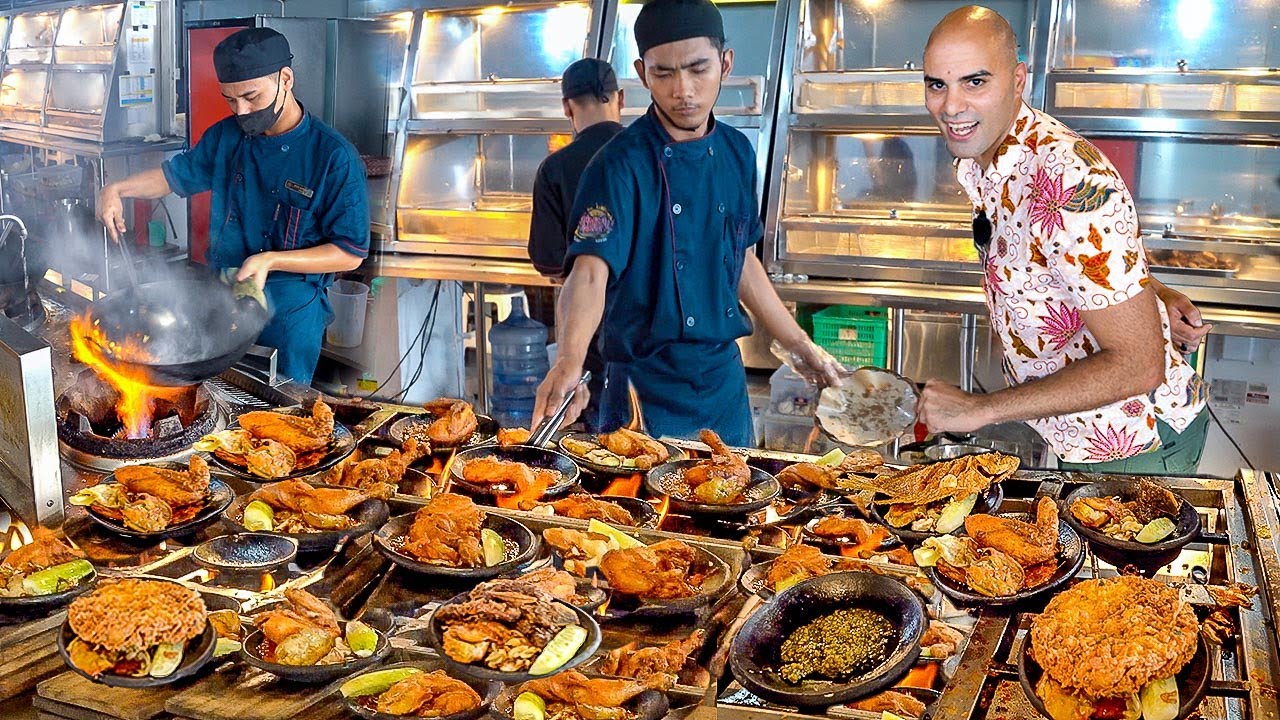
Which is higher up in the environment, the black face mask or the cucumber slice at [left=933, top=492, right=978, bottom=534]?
the black face mask

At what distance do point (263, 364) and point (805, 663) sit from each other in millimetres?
2511

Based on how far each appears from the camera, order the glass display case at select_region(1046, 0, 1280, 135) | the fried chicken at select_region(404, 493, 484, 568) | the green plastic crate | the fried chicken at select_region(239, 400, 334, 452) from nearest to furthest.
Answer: the fried chicken at select_region(404, 493, 484, 568) < the fried chicken at select_region(239, 400, 334, 452) < the glass display case at select_region(1046, 0, 1280, 135) < the green plastic crate

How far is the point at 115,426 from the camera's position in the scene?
9.34 ft

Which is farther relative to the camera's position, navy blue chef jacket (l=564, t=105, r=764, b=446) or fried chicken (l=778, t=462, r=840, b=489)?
navy blue chef jacket (l=564, t=105, r=764, b=446)

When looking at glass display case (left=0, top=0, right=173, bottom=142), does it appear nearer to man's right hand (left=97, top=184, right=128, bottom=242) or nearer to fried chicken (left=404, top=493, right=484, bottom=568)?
man's right hand (left=97, top=184, right=128, bottom=242)

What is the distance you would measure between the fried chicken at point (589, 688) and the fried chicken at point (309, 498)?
736mm

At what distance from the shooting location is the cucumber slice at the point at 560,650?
1.63 metres

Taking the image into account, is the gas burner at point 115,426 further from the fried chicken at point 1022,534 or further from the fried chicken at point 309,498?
the fried chicken at point 1022,534

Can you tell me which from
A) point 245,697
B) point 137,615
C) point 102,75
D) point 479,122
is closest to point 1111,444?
point 245,697

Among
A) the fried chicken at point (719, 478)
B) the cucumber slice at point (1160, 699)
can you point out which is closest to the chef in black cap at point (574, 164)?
the fried chicken at point (719, 478)

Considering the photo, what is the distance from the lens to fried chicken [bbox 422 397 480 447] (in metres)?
2.71

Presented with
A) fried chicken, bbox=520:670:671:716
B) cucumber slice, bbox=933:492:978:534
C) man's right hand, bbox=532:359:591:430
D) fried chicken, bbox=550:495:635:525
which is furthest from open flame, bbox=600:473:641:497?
fried chicken, bbox=520:670:671:716

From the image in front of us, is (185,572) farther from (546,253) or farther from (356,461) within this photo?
(546,253)

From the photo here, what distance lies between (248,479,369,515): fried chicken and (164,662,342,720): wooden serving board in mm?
524
